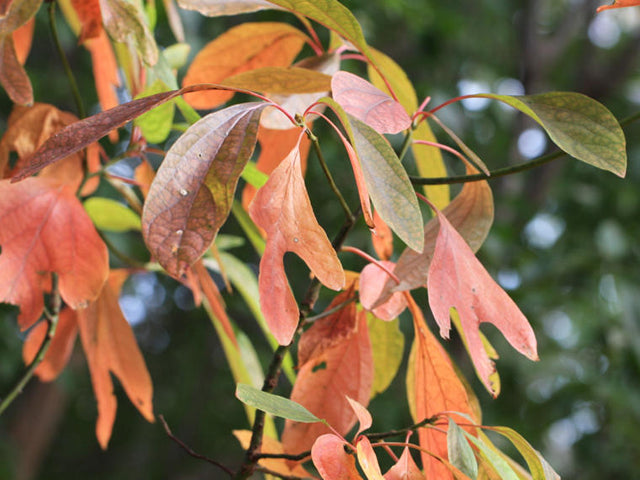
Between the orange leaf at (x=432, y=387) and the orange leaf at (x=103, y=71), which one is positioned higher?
the orange leaf at (x=103, y=71)

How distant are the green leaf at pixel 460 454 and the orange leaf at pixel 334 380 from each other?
9cm

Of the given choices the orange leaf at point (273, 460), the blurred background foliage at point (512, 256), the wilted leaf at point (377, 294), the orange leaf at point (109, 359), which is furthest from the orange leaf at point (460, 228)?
the blurred background foliage at point (512, 256)

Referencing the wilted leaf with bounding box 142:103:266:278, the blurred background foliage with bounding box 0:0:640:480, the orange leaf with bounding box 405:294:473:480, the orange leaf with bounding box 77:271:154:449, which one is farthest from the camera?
the blurred background foliage with bounding box 0:0:640:480

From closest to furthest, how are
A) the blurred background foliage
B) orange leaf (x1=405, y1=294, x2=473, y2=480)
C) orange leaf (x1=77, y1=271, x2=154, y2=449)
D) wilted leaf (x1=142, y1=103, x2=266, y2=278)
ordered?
wilted leaf (x1=142, y1=103, x2=266, y2=278)
orange leaf (x1=405, y1=294, x2=473, y2=480)
orange leaf (x1=77, y1=271, x2=154, y2=449)
the blurred background foliage

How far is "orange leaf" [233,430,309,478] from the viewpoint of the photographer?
13.9 inches

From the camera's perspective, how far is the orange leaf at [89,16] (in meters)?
0.42

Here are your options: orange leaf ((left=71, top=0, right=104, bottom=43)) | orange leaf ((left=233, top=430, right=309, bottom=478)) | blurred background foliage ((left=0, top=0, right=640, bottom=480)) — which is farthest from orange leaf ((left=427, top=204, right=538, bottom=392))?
blurred background foliage ((left=0, top=0, right=640, bottom=480))

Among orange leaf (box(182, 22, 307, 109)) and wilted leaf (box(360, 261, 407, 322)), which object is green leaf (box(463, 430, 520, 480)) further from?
orange leaf (box(182, 22, 307, 109))

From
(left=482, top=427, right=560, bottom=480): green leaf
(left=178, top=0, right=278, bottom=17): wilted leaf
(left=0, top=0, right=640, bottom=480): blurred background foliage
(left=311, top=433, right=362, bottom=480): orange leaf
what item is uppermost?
(left=178, top=0, right=278, bottom=17): wilted leaf

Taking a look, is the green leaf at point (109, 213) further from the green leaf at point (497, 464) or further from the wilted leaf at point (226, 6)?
the green leaf at point (497, 464)

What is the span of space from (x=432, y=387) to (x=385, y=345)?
8 centimetres

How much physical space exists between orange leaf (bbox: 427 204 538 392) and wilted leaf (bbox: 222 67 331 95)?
0.11m

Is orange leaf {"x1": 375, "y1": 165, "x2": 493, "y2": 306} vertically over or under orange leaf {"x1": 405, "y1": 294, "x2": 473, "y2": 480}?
over

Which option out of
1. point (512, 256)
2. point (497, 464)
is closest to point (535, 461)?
point (497, 464)
